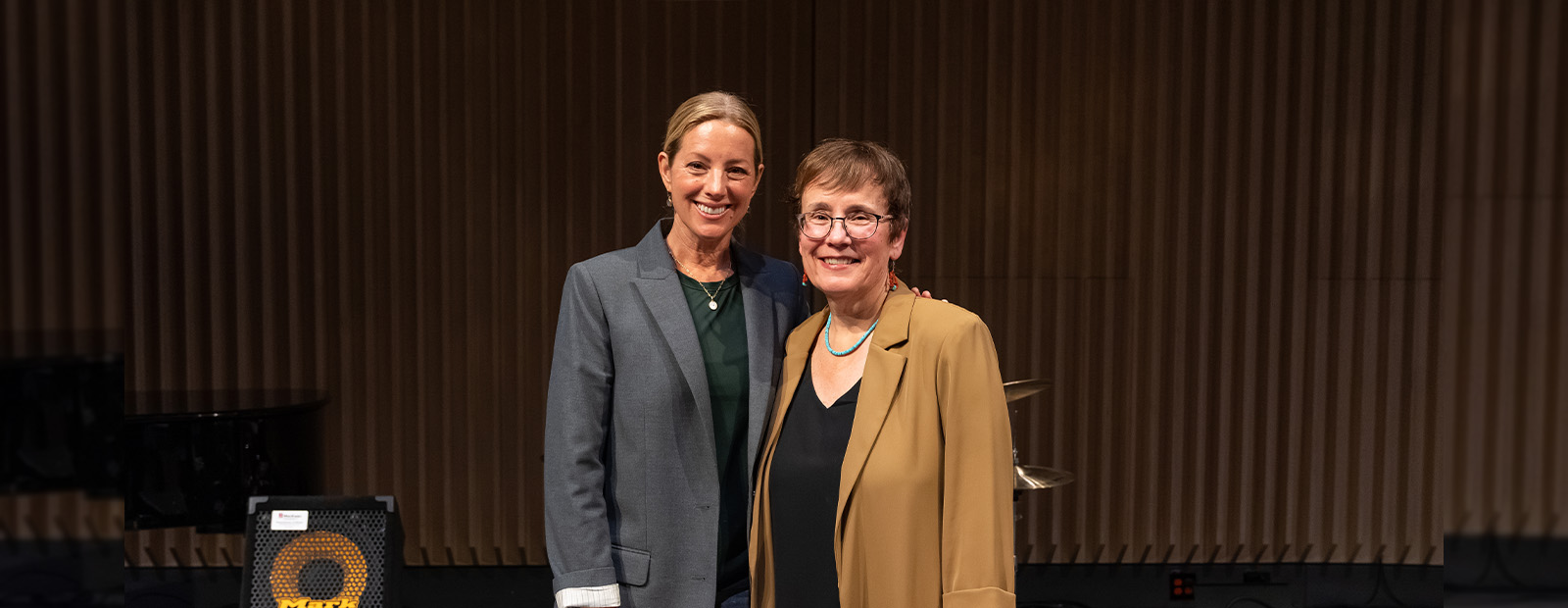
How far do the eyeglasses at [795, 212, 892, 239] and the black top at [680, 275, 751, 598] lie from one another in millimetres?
271

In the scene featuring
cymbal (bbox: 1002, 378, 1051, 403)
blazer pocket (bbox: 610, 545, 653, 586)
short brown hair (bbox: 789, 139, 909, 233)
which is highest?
short brown hair (bbox: 789, 139, 909, 233)

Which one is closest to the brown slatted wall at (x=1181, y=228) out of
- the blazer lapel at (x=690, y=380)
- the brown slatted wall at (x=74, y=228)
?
the blazer lapel at (x=690, y=380)

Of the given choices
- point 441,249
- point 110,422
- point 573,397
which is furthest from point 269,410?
point 573,397

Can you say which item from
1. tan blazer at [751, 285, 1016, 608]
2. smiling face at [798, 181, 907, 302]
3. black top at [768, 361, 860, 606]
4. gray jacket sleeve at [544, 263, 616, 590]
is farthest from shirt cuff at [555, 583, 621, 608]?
smiling face at [798, 181, 907, 302]

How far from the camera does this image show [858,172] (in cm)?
161

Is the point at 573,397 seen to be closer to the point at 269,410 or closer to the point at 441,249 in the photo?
the point at 269,410

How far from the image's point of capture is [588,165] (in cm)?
448

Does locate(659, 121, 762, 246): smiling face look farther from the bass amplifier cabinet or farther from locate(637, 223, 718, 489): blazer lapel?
the bass amplifier cabinet

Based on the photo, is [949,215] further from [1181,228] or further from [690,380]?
[690,380]

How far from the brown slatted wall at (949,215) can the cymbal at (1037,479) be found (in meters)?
0.87

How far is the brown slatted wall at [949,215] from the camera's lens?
14.5 feet

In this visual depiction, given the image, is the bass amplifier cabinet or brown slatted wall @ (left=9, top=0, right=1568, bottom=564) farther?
brown slatted wall @ (left=9, top=0, right=1568, bottom=564)

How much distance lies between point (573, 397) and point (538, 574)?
315 centimetres

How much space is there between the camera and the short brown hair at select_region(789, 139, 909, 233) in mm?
1613
